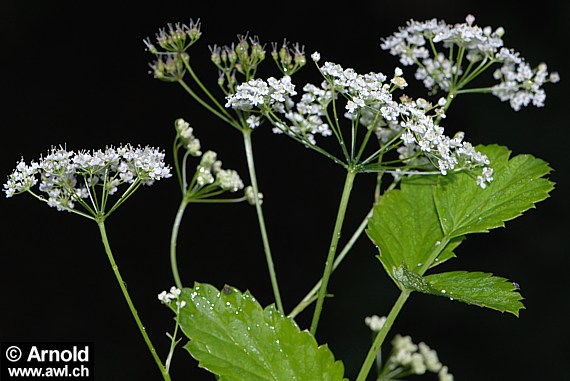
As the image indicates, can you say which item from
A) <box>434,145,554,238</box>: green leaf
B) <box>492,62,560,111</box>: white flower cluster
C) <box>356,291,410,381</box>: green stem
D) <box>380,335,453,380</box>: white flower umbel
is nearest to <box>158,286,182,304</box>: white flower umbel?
<box>356,291,410,381</box>: green stem

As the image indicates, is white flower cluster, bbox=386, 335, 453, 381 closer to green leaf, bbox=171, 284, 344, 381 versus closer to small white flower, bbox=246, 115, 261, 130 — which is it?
green leaf, bbox=171, 284, 344, 381

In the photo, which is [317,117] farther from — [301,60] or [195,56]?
[195,56]

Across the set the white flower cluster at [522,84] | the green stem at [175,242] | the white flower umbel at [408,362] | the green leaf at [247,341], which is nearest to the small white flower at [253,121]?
the green stem at [175,242]

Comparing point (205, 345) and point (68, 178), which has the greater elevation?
point (68, 178)

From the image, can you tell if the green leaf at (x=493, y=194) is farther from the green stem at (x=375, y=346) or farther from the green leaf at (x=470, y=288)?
the green stem at (x=375, y=346)

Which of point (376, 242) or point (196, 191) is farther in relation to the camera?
point (196, 191)

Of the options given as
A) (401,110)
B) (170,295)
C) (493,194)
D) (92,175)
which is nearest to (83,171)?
(92,175)

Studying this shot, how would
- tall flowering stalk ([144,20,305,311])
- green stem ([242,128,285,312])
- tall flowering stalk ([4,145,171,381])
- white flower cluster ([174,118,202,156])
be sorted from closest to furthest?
1. tall flowering stalk ([4,145,171,381])
2. green stem ([242,128,285,312])
3. tall flowering stalk ([144,20,305,311])
4. white flower cluster ([174,118,202,156])

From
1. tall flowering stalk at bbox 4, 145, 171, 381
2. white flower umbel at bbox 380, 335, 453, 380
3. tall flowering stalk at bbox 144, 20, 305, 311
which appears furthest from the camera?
white flower umbel at bbox 380, 335, 453, 380

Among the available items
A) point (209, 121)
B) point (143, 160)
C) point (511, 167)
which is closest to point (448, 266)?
point (209, 121)
